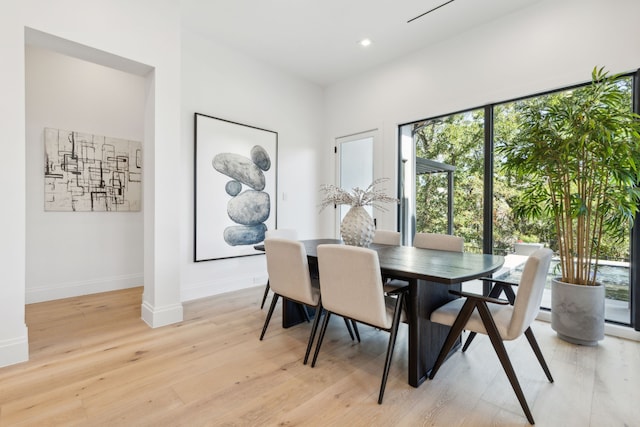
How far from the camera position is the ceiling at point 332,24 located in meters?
2.94

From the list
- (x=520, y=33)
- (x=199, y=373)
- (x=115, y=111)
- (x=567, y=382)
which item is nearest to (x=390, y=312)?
(x=567, y=382)

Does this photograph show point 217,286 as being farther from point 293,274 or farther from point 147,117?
point 147,117

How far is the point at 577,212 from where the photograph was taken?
2338 millimetres

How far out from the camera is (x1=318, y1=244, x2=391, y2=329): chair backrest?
167 centimetres

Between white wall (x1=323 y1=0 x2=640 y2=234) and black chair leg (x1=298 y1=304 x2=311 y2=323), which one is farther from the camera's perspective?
black chair leg (x1=298 y1=304 x2=311 y2=323)

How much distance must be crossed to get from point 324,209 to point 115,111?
10.4 ft

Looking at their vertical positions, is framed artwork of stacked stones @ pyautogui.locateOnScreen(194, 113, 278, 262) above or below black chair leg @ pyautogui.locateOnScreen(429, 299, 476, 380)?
above

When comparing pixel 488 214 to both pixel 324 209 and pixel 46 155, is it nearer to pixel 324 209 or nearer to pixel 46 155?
pixel 324 209

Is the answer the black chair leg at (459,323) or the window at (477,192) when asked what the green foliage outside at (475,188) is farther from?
the black chair leg at (459,323)

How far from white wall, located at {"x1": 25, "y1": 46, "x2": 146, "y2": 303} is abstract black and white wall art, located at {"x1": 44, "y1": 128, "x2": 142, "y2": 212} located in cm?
8

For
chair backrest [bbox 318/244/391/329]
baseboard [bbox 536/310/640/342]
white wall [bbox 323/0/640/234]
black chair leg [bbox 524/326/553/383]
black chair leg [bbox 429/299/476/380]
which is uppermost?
white wall [bbox 323/0/640/234]

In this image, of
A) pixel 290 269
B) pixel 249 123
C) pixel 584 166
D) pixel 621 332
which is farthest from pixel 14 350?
pixel 621 332

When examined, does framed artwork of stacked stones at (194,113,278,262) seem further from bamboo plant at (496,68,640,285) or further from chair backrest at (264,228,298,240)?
bamboo plant at (496,68,640,285)

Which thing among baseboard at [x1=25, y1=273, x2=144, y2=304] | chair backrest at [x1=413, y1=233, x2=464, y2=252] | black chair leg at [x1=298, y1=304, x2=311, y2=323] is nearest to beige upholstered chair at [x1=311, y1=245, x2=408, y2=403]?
black chair leg at [x1=298, y1=304, x2=311, y2=323]
